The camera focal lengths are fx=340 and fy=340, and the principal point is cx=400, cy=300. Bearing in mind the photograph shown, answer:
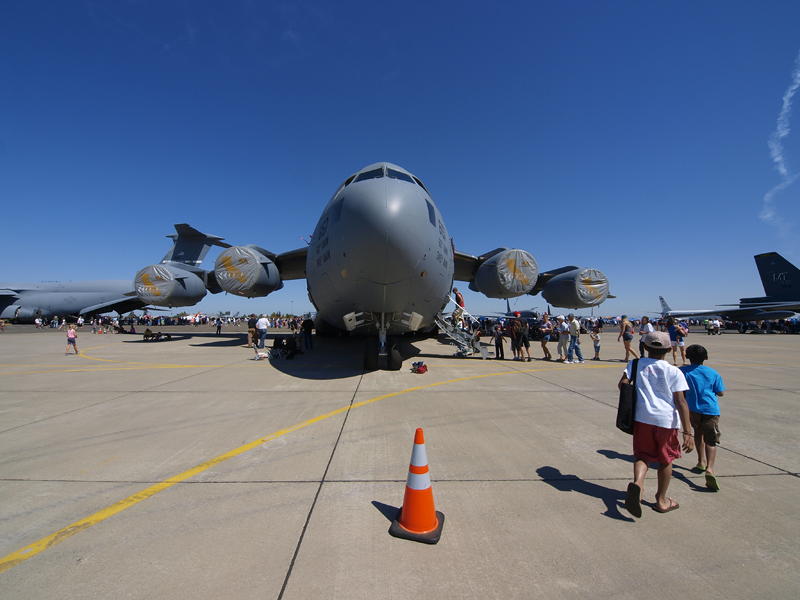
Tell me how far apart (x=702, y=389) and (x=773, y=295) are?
4559 cm

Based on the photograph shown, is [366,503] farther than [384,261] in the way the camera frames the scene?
No

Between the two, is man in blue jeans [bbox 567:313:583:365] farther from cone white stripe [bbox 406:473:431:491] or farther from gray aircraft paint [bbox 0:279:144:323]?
gray aircraft paint [bbox 0:279:144:323]

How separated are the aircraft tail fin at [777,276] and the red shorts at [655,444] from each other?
45.2 meters

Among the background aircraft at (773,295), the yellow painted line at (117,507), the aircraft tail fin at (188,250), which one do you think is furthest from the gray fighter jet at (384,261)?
the background aircraft at (773,295)

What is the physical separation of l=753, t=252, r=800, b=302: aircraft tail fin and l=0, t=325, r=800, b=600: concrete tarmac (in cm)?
4082

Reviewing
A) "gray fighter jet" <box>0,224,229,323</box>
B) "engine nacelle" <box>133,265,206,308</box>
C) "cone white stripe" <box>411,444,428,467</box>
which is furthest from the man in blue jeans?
"gray fighter jet" <box>0,224,229,323</box>

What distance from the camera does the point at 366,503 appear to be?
253cm

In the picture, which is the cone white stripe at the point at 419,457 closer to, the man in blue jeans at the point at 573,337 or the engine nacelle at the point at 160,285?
the man in blue jeans at the point at 573,337

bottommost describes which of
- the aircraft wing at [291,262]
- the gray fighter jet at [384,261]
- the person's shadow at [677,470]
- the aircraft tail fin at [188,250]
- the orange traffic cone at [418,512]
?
the person's shadow at [677,470]

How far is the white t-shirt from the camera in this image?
254cm

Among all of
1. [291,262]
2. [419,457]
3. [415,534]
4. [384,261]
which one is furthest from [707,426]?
[291,262]

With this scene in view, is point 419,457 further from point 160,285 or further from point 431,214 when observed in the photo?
point 160,285

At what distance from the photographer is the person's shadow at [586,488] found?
2483 millimetres

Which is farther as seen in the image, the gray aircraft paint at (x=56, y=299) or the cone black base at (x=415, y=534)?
the gray aircraft paint at (x=56, y=299)
